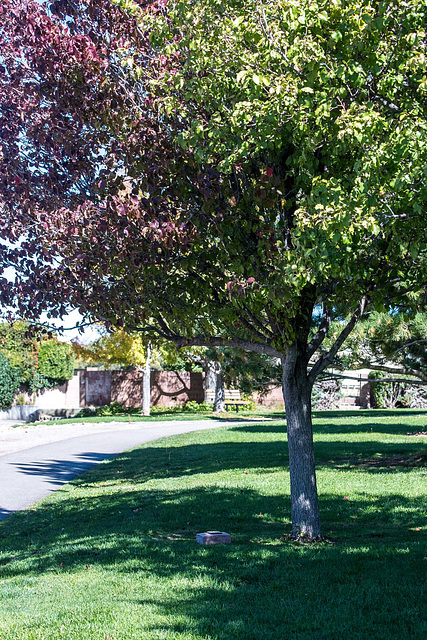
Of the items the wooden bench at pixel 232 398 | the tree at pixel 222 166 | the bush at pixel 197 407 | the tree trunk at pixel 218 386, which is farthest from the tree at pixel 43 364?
the tree at pixel 222 166

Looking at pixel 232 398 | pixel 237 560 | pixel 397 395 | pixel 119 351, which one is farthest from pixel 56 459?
pixel 397 395

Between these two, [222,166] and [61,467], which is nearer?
[222,166]

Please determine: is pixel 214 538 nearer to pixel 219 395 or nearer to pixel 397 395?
pixel 219 395

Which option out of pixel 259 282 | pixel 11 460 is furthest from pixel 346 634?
pixel 11 460

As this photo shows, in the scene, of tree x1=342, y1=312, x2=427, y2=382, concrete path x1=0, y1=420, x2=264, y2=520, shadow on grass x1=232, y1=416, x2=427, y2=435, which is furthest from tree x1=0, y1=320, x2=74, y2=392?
tree x1=342, y1=312, x2=427, y2=382

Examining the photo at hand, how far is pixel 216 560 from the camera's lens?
593 centimetres

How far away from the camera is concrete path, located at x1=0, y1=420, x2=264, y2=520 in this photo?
10.8 meters

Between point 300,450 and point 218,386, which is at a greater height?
point 218,386

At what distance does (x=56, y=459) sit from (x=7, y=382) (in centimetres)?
1701

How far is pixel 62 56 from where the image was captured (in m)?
6.28

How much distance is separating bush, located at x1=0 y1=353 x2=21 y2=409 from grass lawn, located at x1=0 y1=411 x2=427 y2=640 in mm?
19626

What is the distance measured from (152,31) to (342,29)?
1.75m

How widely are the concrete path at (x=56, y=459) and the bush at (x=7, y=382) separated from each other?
7866mm

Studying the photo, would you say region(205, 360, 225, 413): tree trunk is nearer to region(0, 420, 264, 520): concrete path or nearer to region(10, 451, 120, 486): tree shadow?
region(0, 420, 264, 520): concrete path
